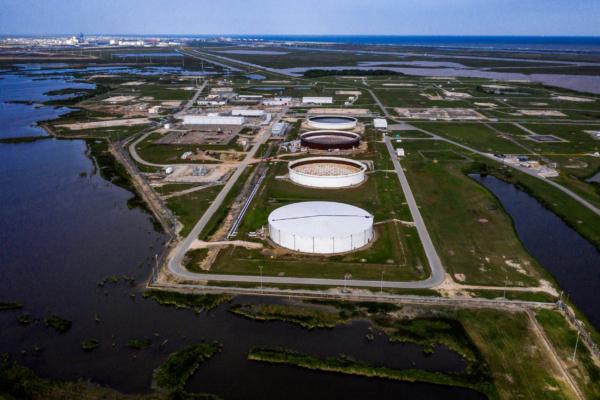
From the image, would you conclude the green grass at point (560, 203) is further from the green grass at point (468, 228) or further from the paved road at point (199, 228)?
the paved road at point (199, 228)

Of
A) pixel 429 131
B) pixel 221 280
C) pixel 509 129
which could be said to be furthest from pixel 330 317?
pixel 509 129

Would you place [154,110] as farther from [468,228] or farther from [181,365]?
[181,365]

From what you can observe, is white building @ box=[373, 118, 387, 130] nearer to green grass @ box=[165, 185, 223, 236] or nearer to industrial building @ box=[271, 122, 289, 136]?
industrial building @ box=[271, 122, 289, 136]

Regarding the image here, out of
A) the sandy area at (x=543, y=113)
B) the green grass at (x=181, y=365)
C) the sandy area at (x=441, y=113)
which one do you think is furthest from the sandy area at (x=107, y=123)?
the sandy area at (x=543, y=113)

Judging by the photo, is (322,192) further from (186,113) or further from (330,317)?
(186,113)

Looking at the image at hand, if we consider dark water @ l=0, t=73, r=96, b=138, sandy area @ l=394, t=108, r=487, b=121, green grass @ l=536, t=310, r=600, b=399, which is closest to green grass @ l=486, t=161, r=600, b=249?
green grass @ l=536, t=310, r=600, b=399
